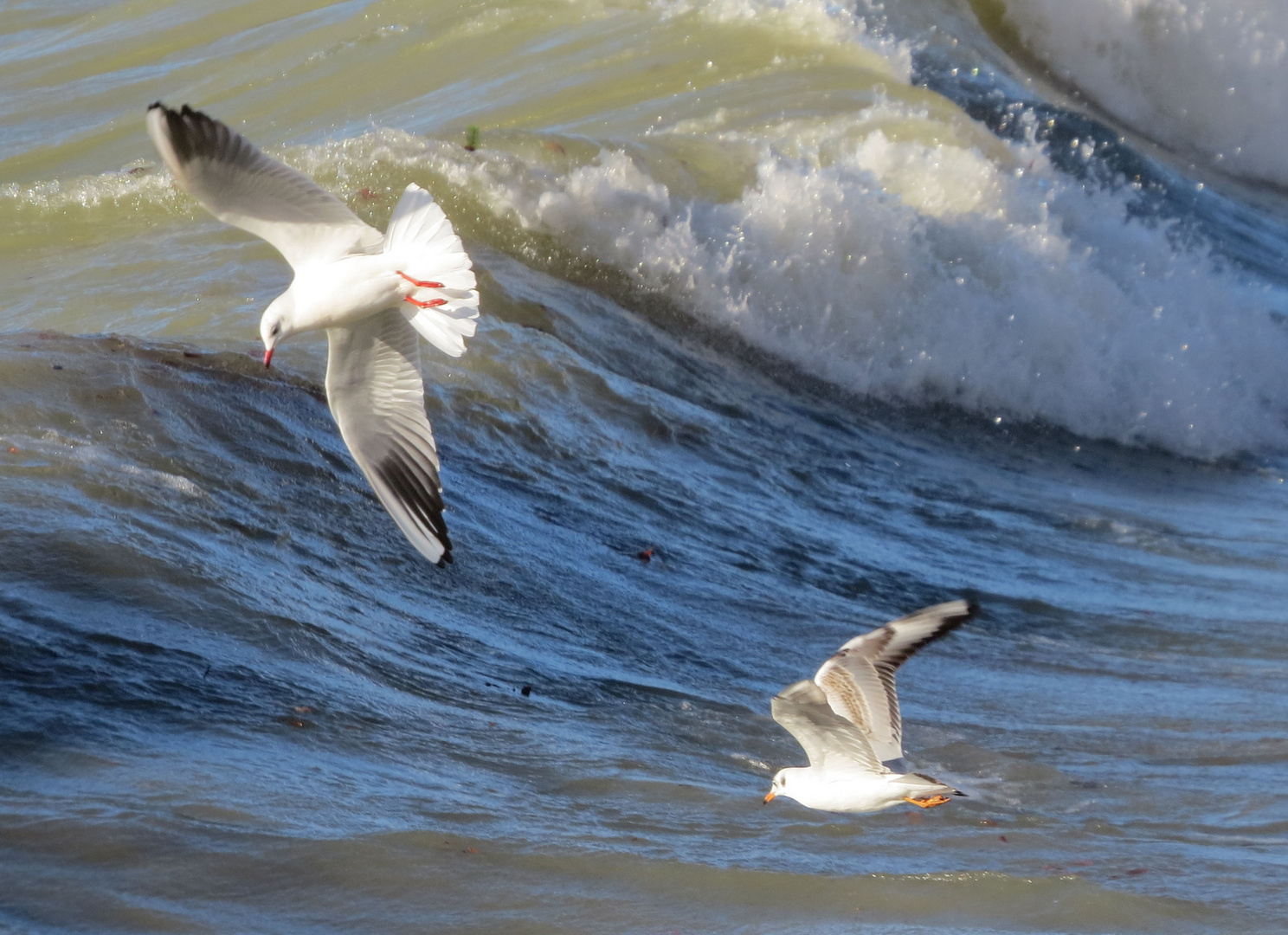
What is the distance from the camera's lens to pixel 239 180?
4109 mm

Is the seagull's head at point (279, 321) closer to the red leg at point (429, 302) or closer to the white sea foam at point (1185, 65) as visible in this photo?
the red leg at point (429, 302)

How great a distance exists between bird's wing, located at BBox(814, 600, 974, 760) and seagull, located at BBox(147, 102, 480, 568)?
108 centimetres

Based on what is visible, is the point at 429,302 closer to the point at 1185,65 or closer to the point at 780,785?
the point at 780,785

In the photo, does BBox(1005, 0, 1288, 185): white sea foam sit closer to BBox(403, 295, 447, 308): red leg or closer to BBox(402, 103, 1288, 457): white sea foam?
BBox(402, 103, 1288, 457): white sea foam

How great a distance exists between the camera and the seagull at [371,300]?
13.6 feet

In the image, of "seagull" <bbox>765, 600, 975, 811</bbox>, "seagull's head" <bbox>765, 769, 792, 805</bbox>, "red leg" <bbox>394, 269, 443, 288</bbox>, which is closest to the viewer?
"seagull" <bbox>765, 600, 975, 811</bbox>

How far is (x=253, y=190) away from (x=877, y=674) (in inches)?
84.0

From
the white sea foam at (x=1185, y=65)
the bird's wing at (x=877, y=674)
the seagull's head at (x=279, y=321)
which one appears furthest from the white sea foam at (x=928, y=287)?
the white sea foam at (x=1185, y=65)

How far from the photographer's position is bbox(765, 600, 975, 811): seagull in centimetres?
352

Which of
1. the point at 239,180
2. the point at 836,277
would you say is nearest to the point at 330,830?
the point at 239,180

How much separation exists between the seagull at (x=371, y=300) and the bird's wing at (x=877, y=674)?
108cm

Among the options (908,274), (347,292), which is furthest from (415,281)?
(908,274)

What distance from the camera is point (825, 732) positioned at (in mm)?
3561

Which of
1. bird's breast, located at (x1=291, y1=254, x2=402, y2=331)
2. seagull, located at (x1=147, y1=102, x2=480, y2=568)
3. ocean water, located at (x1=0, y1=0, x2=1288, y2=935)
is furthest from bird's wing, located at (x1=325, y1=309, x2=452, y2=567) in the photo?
ocean water, located at (x1=0, y1=0, x2=1288, y2=935)
